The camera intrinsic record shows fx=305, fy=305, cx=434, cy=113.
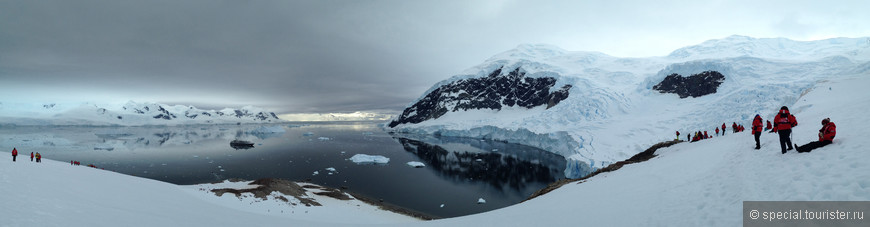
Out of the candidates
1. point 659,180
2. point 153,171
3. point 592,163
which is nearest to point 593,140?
point 592,163

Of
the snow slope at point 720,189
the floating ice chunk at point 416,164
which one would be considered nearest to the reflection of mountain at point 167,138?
the floating ice chunk at point 416,164

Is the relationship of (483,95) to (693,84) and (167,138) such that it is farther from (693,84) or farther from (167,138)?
(167,138)

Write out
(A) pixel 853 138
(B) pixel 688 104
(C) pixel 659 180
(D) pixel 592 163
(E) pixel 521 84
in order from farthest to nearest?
(E) pixel 521 84 < (B) pixel 688 104 < (D) pixel 592 163 < (C) pixel 659 180 < (A) pixel 853 138

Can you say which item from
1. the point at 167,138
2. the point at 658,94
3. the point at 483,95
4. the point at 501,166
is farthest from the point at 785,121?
the point at 483,95

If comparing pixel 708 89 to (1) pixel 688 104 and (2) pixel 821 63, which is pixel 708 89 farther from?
(2) pixel 821 63

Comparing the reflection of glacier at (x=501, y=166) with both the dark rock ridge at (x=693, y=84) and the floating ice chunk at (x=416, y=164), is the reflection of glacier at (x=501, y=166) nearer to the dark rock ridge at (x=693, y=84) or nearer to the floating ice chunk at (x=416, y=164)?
the floating ice chunk at (x=416, y=164)

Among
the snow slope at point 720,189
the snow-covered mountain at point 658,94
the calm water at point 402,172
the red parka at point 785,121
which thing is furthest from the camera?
the snow-covered mountain at point 658,94

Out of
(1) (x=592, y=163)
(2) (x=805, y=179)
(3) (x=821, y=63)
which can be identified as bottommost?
(1) (x=592, y=163)
